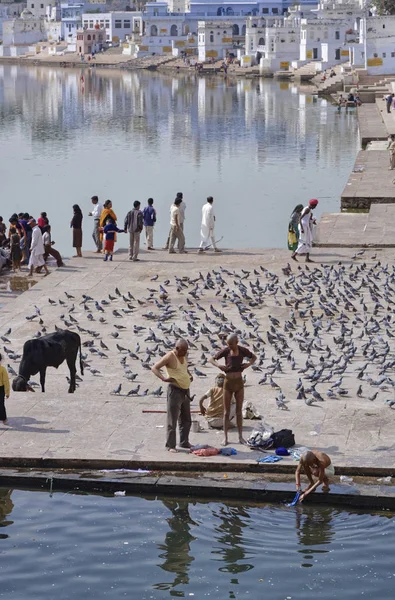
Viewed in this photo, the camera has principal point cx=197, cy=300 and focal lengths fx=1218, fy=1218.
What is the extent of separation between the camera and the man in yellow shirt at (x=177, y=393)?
1167 cm

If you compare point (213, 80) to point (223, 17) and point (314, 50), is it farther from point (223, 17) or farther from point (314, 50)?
point (223, 17)

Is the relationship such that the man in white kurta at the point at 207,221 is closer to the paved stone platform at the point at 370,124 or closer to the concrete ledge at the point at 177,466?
the concrete ledge at the point at 177,466

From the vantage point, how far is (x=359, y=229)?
24.2 meters

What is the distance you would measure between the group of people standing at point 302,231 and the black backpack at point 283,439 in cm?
895

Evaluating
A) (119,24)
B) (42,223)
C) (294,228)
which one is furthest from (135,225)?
(119,24)

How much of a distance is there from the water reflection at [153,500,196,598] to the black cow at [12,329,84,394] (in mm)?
2968

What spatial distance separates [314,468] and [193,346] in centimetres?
498

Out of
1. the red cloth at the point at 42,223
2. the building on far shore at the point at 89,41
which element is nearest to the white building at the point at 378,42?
the red cloth at the point at 42,223

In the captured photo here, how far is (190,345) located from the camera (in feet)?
52.5

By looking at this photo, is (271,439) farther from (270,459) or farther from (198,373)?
(198,373)

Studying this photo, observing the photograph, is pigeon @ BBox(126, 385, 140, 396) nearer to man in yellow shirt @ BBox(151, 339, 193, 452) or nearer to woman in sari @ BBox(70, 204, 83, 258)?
man in yellow shirt @ BBox(151, 339, 193, 452)

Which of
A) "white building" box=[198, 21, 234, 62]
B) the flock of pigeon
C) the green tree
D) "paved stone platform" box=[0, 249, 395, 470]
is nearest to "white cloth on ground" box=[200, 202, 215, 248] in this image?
"paved stone platform" box=[0, 249, 395, 470]

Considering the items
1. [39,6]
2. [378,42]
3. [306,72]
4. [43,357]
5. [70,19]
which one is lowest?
[43,357]

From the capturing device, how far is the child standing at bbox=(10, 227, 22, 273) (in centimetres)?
2109
